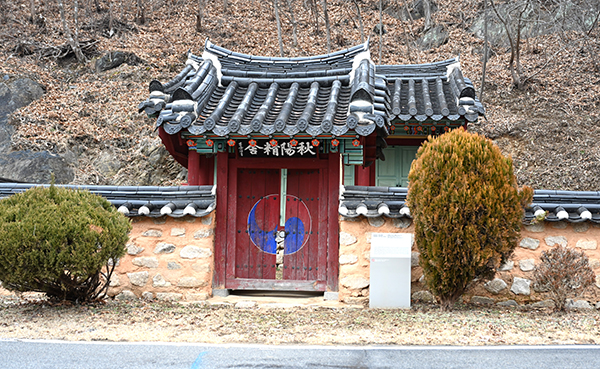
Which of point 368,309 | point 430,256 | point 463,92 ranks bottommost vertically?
point 368,309

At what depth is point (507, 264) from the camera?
7629mm

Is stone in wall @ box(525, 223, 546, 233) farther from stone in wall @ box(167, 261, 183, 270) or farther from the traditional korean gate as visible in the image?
stone in wall @ box(167, 261, 183, 270)

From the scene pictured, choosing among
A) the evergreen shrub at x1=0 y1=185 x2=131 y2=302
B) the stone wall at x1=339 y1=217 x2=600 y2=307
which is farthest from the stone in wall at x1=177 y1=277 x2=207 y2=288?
the stone wall at x1=339 y1=217 x2=600 y2=307

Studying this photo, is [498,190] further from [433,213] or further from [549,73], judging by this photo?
[549,73]

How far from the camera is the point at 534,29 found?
73.8 ft

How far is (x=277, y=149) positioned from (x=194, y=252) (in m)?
2.14

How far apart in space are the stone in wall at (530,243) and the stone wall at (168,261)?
15.3ft

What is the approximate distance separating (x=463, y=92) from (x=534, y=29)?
49.9ft

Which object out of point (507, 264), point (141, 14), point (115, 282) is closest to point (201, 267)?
point (115, 282)

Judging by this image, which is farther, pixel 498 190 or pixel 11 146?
pixel 11 146

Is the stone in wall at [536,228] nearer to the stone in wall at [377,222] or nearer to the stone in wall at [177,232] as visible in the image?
the stone in wall at [377,222]

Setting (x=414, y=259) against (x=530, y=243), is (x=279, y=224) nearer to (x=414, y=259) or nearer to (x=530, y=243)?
(x=414, y=259)

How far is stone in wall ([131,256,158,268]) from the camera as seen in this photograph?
791 cm

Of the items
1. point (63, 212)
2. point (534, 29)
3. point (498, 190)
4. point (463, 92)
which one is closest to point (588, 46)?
point (534, 29)
